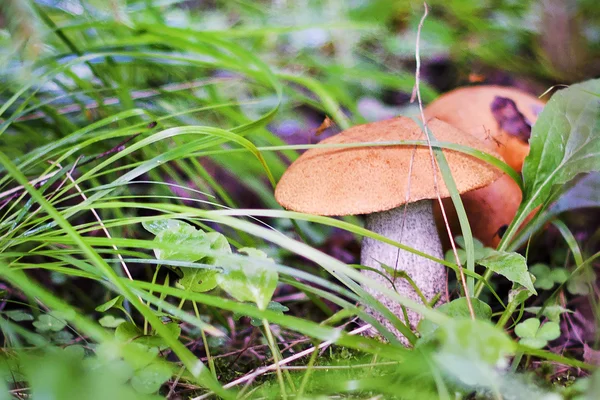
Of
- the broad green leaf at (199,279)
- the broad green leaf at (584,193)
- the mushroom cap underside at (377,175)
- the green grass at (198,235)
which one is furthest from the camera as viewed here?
the broad green leaf at (584,193)

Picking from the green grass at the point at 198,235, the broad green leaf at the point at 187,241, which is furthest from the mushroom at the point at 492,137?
the broad green leaf at the point at 187,241

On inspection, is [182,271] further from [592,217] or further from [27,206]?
[592,217]

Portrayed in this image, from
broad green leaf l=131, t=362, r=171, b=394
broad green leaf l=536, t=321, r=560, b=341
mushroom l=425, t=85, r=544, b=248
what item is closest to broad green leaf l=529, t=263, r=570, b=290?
mushroom l=425, t=85, r=544, b=248

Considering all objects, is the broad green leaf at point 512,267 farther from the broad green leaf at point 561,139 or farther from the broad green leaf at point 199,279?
the broad green leaf at point 199,279

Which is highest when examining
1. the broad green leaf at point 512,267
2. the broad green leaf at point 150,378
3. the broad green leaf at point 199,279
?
the broad green leaf at point 199,279

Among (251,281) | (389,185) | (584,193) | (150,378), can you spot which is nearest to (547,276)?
(584,193)

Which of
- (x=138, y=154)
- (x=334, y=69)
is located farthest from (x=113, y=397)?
(x=334, y=69)

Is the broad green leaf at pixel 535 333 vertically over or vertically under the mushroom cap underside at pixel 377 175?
under
